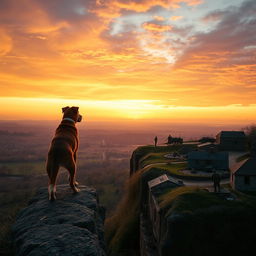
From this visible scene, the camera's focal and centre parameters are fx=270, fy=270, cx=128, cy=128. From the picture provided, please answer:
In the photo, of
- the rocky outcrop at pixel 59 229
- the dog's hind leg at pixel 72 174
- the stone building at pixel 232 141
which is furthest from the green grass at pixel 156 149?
the rocky outcrop at pixel 59 229

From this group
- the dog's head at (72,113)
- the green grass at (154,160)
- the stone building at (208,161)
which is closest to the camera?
the dog's head at (72,113)

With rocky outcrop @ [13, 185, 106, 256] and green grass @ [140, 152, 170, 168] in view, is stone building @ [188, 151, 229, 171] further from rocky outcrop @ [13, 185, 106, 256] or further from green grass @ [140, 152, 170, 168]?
rocky outcrop @ [13, 185, 106, 256]

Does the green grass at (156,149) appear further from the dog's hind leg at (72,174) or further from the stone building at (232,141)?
the dog's hind leg at (72,174)

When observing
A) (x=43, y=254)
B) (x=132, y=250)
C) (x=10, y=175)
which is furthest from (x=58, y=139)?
(x=10, y=175)

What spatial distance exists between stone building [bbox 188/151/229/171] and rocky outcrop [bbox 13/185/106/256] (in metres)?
32.1

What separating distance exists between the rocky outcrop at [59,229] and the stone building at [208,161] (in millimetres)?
32098

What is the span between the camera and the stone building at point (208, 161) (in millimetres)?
38469

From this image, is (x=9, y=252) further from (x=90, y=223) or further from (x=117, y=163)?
(x=117, y=163)

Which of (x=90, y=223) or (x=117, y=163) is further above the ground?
(x=90, y=223)

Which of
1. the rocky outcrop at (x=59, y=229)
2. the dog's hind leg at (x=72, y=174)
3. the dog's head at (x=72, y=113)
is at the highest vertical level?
the dog's head at (x=72, y=113)

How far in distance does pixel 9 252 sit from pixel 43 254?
1.98m

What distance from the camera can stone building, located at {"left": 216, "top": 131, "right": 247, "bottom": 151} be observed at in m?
54.4

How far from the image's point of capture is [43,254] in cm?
405

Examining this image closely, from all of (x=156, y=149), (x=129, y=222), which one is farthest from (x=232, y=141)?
(x=129, y=222)
